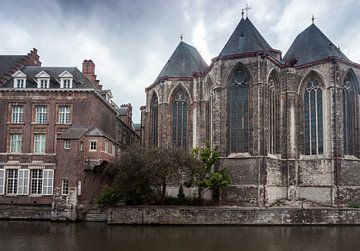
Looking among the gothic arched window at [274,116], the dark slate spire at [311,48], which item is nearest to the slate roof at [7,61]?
the gothic arched window at [274,116]

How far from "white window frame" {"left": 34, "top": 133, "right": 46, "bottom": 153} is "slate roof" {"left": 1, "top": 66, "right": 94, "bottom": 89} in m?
4.90

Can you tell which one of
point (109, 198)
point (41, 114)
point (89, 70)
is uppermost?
point (89, 70)

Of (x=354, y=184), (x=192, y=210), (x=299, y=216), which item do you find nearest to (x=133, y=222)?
(x=192, y=210)

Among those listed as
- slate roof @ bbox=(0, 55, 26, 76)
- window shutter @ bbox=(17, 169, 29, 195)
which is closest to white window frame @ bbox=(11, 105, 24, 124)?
slate roof @ bbox=(0, 55, 26, 76)

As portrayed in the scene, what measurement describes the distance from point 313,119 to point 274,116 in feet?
12.2

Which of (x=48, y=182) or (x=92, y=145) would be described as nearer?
(x=92, y=145)

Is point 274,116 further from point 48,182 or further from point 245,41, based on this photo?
point 48,182

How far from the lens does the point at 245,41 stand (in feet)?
122

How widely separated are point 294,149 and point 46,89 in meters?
24.5

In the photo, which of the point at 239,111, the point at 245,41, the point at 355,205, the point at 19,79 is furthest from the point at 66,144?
the point at 355,205

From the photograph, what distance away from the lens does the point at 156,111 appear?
43.5 metres

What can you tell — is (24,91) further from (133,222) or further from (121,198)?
(133,222)

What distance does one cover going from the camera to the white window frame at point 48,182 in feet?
114

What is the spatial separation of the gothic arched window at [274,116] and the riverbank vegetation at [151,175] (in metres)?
6.54
